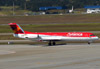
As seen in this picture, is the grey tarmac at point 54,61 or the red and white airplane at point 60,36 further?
the red and white airplane at point 60,36

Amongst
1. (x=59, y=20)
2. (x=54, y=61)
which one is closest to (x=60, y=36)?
(x=54, y=61)

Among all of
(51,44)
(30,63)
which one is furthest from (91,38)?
(30,63)

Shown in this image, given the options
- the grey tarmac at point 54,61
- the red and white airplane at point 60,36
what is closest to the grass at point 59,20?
the red and white airplane at point 60,36

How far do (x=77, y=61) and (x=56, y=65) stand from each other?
3980 mm

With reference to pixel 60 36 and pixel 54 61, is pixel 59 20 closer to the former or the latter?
pixel 60 36

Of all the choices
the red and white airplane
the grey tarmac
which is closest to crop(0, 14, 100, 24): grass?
the red and white airplane

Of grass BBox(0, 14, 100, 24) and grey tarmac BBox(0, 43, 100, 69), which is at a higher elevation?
grass BBox(0, 14, 100, 24)

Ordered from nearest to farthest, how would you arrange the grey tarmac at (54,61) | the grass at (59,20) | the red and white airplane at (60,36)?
the grey tarmac at (54,61)
the red and white airplane at (60,36)
the grass at (59,20)

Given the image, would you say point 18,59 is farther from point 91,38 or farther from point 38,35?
point 91,38

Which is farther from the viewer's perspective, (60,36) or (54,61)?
(60,36)

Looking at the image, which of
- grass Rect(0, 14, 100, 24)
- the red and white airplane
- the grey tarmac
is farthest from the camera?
grass Rect(0, 14, 100, 24)

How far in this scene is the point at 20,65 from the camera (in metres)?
36.5

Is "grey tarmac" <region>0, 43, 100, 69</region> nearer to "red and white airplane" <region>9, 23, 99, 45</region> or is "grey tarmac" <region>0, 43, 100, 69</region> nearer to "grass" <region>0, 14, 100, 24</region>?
"red and white airplane" <region>9, 23, 99, 45</region>

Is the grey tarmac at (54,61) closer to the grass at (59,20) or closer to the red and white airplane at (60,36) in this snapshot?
the red and white airplane at (60,36)
